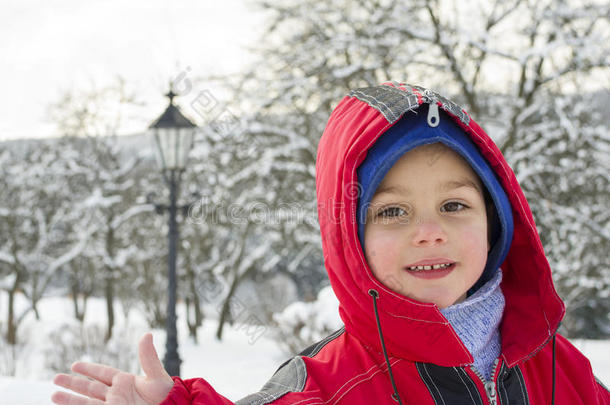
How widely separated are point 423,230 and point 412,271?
113 millimetres

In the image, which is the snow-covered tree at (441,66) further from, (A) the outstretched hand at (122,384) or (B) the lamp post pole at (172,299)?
(A) the outstretched hand at (122,384)

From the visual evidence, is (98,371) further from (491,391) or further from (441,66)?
(441,66)

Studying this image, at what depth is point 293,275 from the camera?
23.9 metres

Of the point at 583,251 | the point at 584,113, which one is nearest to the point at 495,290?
the point at 584,113

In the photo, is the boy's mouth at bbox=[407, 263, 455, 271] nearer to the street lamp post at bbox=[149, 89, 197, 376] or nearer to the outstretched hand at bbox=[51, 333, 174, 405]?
the outstretched hand at bbox=[51, 333, 174, 405]

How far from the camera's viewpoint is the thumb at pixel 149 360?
1.09 meters

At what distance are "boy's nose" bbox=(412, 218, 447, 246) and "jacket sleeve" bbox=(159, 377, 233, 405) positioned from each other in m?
0.57

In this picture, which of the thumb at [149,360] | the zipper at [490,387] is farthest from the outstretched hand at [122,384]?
the zipper at [490,387]

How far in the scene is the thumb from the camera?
109 cm

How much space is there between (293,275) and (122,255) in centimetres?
823

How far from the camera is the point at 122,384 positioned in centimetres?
109

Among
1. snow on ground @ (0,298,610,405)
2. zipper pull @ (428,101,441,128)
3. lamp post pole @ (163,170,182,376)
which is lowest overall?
snow on ground @ (0,298,610,405)

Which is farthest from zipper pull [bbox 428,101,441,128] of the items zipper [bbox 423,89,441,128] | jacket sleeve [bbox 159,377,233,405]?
jacket sleeve [bbox 159,377,233,405]

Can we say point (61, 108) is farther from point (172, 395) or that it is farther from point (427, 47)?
point (172, 395)
